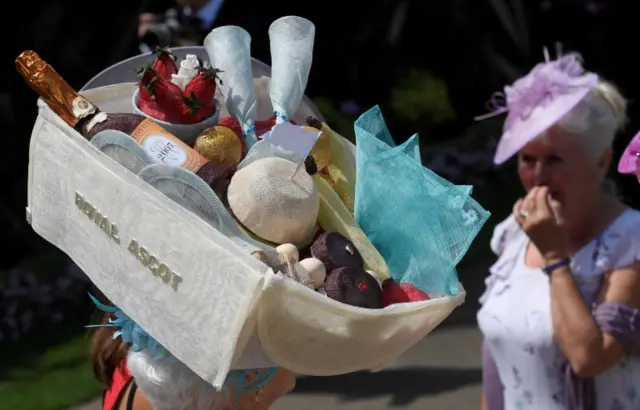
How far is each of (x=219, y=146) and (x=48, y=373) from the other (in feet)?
11.8

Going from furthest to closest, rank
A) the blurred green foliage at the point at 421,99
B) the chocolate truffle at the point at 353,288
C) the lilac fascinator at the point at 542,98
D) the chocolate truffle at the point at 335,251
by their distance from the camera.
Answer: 1. the blurred green foliage at the point at 421,99
2. the lilac fascinator at the point at 542,98
3. the chocolate truffle at the point at 335,251
4. the chocolate truffle at the point at 353,288

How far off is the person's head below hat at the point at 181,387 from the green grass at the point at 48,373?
287 cm

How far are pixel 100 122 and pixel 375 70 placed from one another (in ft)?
21.0

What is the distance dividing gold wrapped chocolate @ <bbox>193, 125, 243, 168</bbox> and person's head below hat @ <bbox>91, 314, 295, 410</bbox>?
39 cm

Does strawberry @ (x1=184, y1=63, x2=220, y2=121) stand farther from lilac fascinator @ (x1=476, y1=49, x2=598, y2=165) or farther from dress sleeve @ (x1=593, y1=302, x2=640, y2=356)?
dress sleeve @ (x1=593, y1=302, x2=640, y2=356)

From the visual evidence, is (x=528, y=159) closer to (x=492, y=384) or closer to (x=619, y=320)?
(x=619, y=320)

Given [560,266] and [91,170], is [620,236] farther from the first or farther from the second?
[91,170]

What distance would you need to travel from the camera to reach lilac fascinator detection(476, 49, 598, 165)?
2822 millimetres

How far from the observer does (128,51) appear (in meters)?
7.10

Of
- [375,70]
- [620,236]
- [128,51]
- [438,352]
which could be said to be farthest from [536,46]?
[620,236]

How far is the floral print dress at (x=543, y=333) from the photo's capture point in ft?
8.95

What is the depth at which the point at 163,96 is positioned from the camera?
2.16 metres

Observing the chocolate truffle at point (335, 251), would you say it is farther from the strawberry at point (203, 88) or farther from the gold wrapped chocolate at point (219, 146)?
the strawberry at point (203, 88)

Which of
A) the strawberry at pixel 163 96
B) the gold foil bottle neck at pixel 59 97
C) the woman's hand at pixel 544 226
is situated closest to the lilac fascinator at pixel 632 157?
the woman's hand at pixel 544 226
